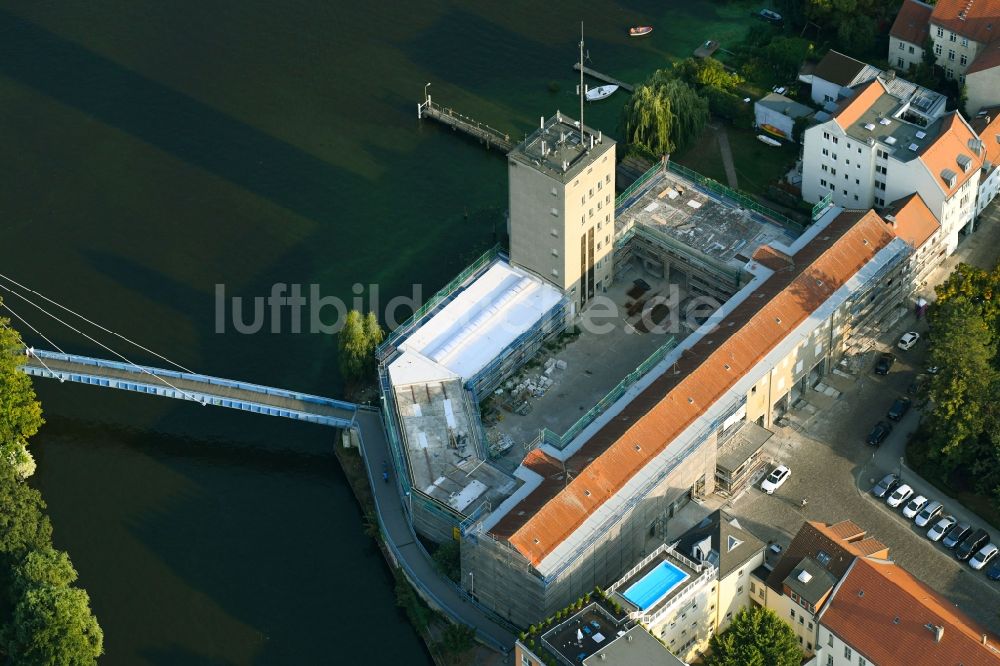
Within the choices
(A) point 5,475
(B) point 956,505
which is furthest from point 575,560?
(A) point 5,475

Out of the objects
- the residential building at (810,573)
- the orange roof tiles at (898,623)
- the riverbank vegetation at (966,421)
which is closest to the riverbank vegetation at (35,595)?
the residential building at (810,573)

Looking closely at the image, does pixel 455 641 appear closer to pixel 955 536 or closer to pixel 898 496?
pixel 898 496

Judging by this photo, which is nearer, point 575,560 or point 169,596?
point 575,560

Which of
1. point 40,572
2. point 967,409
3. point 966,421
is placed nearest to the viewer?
point 40,572

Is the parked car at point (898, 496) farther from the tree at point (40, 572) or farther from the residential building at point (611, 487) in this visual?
the tree at point (40, 572)

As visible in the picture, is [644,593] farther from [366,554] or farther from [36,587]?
[36,587]

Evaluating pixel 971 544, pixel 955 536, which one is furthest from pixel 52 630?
pixel 971 544
